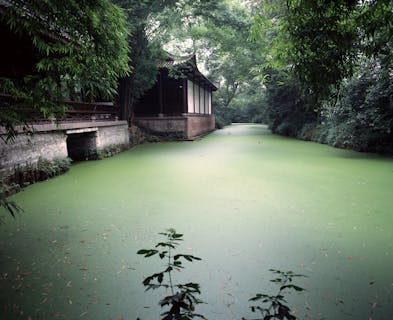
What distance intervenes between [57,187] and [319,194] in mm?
4225

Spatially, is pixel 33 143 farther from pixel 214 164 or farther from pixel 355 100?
pixel 355 100

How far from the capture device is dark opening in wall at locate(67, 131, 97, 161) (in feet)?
25.1

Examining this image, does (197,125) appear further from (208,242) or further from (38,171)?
(208,242)

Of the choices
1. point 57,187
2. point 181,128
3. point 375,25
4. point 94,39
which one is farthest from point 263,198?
point 181,128

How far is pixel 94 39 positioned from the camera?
2.50 metres

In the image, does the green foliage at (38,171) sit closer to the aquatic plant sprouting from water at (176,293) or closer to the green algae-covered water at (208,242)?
the green algae-covered water at (208,242)

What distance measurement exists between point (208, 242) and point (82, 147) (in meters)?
6.06

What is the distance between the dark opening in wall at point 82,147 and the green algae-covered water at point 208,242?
7.68ft

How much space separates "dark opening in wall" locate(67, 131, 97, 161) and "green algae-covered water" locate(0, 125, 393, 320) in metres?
2.34

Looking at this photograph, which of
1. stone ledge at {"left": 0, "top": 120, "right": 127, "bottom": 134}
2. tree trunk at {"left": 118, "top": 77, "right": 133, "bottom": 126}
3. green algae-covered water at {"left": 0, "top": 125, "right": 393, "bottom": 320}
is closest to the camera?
green algae-covered water at {"left": 0, "top": 125, "right": 393, "bottom": 320}

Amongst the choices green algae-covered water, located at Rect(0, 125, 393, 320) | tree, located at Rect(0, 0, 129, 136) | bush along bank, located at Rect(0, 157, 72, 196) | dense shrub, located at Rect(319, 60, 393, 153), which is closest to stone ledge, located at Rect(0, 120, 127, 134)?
bush along bank, located at Rect(0, 157, 72, 196)

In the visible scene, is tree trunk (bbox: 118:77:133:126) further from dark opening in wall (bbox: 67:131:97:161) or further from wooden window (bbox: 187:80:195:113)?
dark opening in wall (bbox: 67:131:97:161)

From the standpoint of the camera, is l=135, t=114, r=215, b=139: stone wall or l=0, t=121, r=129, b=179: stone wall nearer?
l=0, t=121, r=129, b=179: stone wall

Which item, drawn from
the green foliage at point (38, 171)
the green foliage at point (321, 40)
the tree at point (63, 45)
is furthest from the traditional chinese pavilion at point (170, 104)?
the green foliage at point (321, 40)
